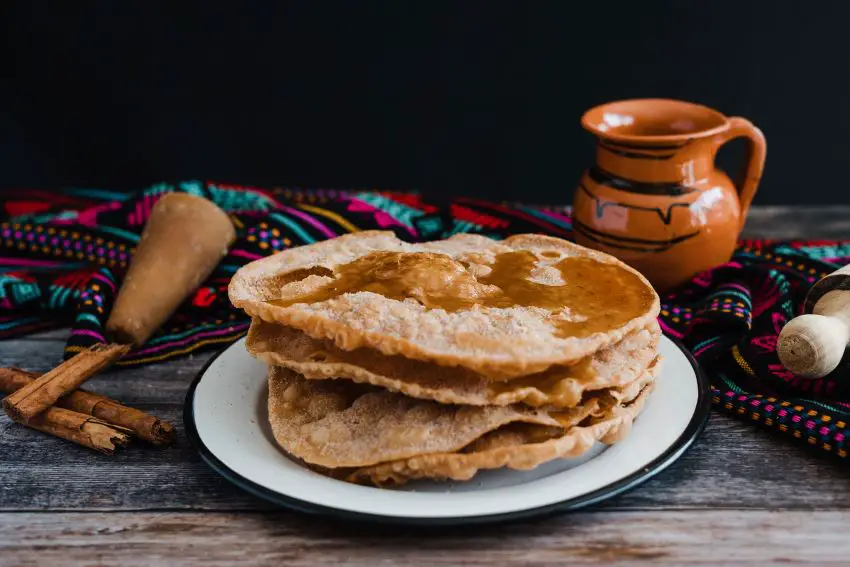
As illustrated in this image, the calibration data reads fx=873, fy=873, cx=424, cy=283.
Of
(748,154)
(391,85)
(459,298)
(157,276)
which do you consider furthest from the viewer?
(391,85)

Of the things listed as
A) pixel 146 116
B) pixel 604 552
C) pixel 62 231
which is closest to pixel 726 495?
pixel 604 552

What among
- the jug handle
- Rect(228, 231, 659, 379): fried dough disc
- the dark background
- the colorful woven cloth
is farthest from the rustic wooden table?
the dark background

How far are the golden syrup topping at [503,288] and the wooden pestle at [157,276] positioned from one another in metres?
0.53

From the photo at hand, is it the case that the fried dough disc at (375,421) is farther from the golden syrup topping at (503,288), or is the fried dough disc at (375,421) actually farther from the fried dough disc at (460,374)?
the golden syrup topping at (503,288)

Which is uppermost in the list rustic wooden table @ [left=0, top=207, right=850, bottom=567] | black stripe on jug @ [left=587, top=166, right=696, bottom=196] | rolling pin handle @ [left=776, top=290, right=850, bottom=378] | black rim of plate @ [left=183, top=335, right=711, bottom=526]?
black stripe on jug @ [left=587, top=166, right=696, bottom=196]

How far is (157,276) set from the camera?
6.81 ft

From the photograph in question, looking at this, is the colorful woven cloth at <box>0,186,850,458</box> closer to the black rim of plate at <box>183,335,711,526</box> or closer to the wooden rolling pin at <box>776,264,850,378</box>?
the wooden rolling pin at <box>776,264,850,378</box>

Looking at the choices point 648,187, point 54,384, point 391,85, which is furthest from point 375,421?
point 391,85

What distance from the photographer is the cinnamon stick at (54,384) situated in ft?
5.41

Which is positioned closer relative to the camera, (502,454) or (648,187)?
(502,454)

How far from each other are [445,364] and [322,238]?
1.16 metres

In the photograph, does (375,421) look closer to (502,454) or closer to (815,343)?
(502,454)

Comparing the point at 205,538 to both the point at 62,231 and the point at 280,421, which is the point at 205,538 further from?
the point at 62,231

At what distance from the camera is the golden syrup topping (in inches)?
59.0
